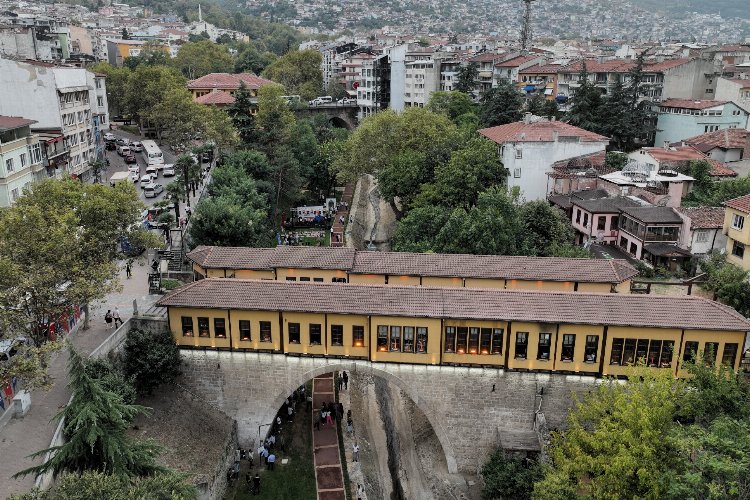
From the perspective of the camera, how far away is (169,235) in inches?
1682

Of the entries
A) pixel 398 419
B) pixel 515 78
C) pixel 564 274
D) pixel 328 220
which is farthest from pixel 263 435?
pixel 515 78

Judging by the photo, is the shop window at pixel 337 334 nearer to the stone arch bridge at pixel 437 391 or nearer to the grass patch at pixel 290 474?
the stone arch bridge at pixel 437 391

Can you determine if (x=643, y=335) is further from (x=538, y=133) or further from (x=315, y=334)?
(x=538, y=133)

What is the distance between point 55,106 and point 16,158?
13667 millimetres

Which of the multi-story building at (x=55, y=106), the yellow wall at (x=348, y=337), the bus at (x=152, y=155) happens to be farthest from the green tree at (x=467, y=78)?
the yellow wall at (x=348, y=337)

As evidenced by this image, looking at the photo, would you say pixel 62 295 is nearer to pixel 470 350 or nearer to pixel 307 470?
pixel 307 470

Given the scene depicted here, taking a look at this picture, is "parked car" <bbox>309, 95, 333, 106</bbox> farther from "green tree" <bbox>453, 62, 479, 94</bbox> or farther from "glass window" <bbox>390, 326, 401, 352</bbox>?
"glass window" <bbox>390, 326, 401, 352</bbox>

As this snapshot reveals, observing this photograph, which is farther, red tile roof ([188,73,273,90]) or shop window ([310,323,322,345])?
red tile roof ([188,73,273,90])

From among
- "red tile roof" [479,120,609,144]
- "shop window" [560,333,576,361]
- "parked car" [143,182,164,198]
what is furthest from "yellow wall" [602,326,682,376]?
"parked car" [143,182,164,198]

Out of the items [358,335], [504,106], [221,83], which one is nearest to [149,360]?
[358,335]

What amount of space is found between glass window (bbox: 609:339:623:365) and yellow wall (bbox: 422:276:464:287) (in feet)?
28.1

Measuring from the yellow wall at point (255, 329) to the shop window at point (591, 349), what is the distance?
13772 millimetres

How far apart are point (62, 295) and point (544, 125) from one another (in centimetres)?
4373

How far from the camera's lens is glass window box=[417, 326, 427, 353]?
2781 cm
